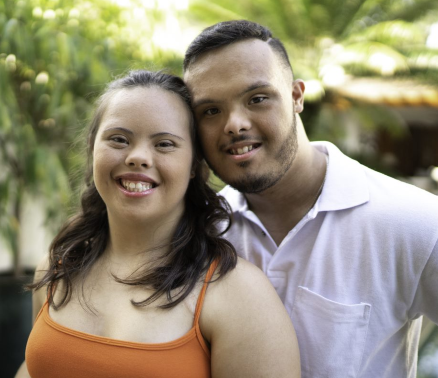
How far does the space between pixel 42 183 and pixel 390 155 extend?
7.73 m

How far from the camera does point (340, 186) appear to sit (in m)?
1.90

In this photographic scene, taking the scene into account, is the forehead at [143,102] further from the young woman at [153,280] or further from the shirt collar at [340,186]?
the shirt collar at [340,186]

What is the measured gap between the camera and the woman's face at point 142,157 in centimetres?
167

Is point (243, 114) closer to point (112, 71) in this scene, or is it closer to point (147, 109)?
point (147, 109)

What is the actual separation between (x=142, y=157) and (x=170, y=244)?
1.13 feet

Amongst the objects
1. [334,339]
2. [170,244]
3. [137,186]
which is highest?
[137,186]

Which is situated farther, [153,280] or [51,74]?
[51,74]

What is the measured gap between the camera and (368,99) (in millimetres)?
7438

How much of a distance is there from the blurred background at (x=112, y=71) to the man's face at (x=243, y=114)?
42 centimetres

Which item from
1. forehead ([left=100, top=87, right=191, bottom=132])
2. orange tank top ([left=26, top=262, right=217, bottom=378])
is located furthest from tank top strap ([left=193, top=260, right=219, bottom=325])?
forehead ([left=100, top=87, right=191, bottom=132])

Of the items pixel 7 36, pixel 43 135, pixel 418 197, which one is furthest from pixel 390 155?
pixel 418 197

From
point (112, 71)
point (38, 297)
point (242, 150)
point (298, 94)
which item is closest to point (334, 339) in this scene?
point (242, 150)

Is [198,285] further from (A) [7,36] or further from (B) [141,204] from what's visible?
(A) [7,36]

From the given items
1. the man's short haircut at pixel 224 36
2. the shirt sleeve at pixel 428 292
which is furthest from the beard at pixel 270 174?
the shirt sleeve at pixel 428 292
